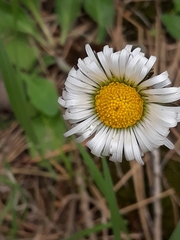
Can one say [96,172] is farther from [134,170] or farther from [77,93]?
[134,170]

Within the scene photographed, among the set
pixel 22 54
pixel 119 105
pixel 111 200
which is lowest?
pixel 111 200

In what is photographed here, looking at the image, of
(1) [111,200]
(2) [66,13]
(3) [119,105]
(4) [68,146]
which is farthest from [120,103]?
(2) [66,13]

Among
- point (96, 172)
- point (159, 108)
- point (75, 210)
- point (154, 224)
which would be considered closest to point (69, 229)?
point (75, 210)

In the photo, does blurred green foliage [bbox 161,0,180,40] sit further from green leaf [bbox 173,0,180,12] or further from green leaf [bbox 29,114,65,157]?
green leaf [bbox 29,114,65,157]

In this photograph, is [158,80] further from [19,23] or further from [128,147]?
[19,23]

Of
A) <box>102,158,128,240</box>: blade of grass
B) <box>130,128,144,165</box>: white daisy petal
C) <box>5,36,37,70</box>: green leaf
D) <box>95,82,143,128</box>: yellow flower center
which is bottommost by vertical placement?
<box>102,158,128,240</box>: blade of grass

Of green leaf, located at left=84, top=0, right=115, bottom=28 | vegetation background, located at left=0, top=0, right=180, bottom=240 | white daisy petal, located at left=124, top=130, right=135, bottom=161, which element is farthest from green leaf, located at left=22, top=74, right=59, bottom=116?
white daisy petal, located at left=124, top=130, right=135, bottom=161

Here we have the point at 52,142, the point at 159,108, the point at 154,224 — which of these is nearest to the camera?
the point at 159,108
